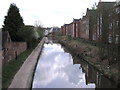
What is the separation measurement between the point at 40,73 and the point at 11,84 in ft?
27.0

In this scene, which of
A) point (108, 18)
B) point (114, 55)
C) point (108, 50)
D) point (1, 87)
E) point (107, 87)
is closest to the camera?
point (1, 87)

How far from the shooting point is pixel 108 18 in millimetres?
39062

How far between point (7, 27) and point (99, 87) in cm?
2873

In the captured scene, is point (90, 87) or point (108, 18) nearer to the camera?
point (90, 87)

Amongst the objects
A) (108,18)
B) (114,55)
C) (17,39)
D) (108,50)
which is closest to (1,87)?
(114,55)

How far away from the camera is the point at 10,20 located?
45094 millimetres

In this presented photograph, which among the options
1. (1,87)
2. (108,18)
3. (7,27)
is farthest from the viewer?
(7,27)

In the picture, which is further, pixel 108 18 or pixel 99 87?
pixel 108 18

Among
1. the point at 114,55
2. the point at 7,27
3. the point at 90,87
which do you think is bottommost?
the point at 90,87

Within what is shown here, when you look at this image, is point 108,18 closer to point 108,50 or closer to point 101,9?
point 101,9

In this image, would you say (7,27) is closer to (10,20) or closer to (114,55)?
(10,20)

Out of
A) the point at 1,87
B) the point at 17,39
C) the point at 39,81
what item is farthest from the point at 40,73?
the point at 17,39

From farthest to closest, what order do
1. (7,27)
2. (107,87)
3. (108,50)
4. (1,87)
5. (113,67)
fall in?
(7,27)
(108,50)
(113,67)
(107,87)
(1,87)

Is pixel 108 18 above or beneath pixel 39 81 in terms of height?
above
